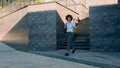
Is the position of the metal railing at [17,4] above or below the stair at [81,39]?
above

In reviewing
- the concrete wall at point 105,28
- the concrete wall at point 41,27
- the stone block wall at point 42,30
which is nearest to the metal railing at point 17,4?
the concrete wall at point 41,27

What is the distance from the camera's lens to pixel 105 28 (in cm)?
1112

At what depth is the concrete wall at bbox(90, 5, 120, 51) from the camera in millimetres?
10922

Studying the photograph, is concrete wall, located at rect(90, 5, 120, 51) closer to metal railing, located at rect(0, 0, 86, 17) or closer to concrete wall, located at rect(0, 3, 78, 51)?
concrete wall, located at rect(0, 3, 78, 51)

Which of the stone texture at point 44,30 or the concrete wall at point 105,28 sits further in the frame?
the stone texture at point 44,30

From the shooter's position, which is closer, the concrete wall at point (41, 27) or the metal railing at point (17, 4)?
the concrete wall at point (41, 27)

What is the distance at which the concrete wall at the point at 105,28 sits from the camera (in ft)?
35.8

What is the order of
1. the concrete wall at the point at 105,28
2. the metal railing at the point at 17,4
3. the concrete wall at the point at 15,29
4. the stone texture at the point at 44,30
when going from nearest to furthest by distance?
1. the concrete wall at the point at 105,28
2. the stone texture at the point at 44,30
3. the concrete wall at the point at 15,29
4. the metal railing at the point at 17,4

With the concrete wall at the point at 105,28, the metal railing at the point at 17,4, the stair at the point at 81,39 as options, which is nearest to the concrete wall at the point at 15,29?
the metal railing at the point at 17,4

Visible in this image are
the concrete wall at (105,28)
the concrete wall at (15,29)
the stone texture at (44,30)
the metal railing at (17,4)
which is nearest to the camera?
the concrete wall at (105,28)

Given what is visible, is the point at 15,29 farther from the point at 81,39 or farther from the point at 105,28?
the point at 105,28

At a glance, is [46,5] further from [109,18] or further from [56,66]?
[56,66]

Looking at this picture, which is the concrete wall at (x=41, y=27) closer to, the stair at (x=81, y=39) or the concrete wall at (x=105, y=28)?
the stair at (x=81, y=39)

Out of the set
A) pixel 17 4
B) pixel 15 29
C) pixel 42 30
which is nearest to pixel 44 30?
pixel 42 30
